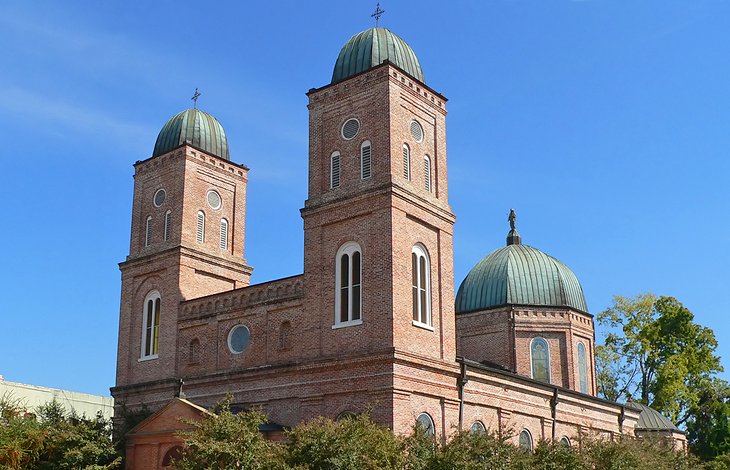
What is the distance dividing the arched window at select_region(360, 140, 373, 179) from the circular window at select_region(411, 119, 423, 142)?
203 cm

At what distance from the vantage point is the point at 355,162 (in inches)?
1231

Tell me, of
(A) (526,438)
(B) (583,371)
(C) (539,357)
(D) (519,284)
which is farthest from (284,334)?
(B) (583,371)

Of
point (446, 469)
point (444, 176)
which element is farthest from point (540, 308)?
point (446, 469)

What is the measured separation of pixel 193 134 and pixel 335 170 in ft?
32.8

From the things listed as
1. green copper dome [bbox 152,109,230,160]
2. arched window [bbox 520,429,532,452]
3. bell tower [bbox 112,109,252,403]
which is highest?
green copper dome [bbox 152,109,230,160]

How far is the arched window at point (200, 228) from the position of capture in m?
37.7

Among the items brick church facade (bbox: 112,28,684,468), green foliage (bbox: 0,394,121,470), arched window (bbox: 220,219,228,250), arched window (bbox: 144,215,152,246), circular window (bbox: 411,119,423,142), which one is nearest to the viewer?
green foliage (bbox: 0,394,121,470)

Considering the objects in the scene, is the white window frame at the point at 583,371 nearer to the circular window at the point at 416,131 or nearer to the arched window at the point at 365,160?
the circular window at the point at 416,131

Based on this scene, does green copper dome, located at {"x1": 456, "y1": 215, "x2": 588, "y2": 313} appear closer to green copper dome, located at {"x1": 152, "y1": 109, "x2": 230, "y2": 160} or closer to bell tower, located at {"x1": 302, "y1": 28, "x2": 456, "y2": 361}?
bell tower, located at {"x1": 302, "y1": 28, "x2": 456, "y2": 361}

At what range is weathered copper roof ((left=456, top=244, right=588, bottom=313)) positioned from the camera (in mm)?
45812

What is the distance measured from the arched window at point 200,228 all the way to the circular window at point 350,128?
954 cm

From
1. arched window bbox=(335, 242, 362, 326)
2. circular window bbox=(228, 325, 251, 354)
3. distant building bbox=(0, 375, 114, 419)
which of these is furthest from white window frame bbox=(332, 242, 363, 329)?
distant building bbox=(0, 375, 114, 419)

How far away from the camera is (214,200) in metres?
39.0

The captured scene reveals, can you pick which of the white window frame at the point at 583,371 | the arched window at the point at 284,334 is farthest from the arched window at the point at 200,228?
the white window frame at the point at 583,371
